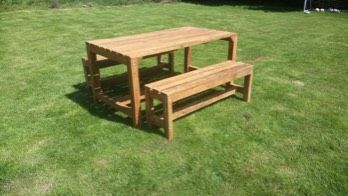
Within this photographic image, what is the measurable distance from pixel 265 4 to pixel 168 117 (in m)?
16.0

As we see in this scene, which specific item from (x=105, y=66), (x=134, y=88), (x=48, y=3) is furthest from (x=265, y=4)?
(x=134, y=88)

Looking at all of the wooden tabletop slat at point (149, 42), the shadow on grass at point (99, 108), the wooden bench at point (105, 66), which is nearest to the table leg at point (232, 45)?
the wooden tabletop slat at point (149, 42)

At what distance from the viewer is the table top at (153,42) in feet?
13.7

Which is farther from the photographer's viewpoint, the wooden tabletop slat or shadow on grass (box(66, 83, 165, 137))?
shadow on grass (box(66, 83, 165, 137))

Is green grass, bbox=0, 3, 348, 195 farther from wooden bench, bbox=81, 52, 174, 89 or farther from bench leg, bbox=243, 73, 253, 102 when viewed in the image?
wooden bench, bbox=81, 52, 174, 89

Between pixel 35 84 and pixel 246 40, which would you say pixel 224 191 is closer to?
pixel 35 84

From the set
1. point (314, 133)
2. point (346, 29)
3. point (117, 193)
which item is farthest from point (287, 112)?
point (346, 29)

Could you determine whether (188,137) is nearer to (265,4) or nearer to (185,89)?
(185,89)

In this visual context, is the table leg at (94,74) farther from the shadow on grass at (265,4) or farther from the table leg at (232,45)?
the shadow on grass at (265,4)

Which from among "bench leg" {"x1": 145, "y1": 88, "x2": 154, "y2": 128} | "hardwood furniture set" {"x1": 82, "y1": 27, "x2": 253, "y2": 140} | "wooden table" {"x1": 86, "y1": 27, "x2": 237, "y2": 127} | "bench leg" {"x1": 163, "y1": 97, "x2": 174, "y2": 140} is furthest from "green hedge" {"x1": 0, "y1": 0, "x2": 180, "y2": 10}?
"bench leg" {"x1": 163, "y1": 97, "x2": 174, "y2": 140}

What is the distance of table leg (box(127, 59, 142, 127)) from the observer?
3977 millimetres

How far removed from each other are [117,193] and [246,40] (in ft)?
24.2

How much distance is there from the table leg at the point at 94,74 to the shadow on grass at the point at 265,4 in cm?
1293

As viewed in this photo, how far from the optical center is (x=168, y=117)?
4.00 metres
